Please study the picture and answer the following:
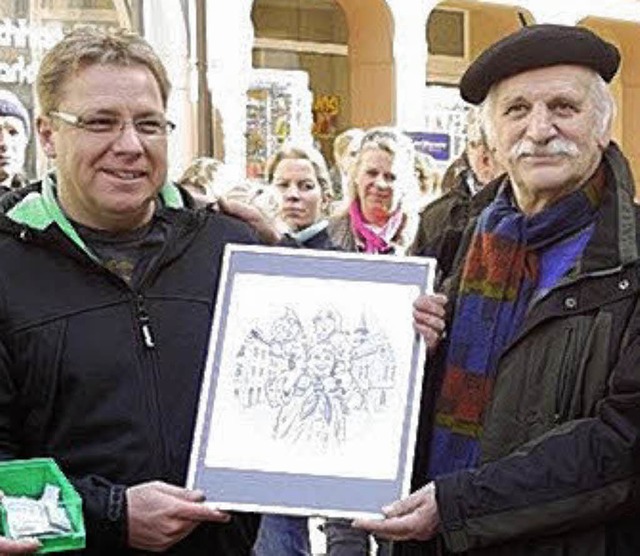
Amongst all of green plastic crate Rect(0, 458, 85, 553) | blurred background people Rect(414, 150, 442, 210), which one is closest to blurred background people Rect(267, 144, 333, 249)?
blurred background people Rect(414, 150, 442, 210)

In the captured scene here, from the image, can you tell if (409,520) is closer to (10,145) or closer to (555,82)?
(555,82)

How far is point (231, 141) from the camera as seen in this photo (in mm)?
12578

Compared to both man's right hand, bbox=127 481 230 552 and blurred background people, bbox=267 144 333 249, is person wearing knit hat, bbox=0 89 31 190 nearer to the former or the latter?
blurred background people, bbox=267 144 333 249

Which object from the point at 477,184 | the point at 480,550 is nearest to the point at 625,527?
the point at 480,550

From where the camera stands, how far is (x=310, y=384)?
127 inches

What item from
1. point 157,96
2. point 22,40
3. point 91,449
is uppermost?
point 22,40

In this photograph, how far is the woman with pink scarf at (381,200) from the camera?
6863 mm

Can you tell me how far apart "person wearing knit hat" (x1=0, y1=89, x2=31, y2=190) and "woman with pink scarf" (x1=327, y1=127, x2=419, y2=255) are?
1349 mm

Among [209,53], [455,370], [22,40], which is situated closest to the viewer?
[455,370]

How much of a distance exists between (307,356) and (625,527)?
72cm

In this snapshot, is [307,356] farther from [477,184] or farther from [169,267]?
[477,184]

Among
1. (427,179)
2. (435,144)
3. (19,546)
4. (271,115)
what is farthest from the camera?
(271,115)

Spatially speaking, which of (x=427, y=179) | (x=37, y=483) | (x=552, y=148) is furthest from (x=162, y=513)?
(x=427, y=179)

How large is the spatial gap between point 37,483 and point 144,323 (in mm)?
382
